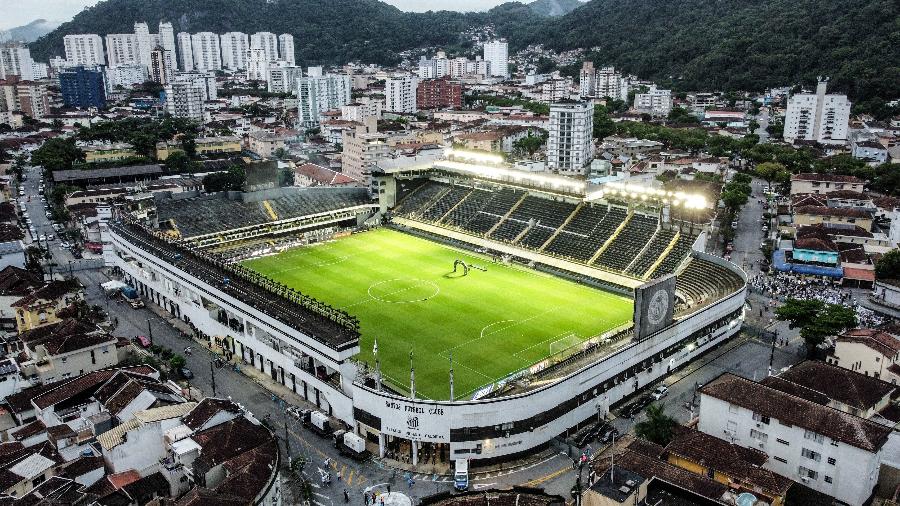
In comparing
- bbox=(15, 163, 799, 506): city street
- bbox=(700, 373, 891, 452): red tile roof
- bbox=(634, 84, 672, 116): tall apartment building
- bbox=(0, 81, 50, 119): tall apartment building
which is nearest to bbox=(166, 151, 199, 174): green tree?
bbox=(15, 163, 799, 506): city street

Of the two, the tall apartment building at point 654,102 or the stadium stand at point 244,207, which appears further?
the tall apartment building at point 654,102

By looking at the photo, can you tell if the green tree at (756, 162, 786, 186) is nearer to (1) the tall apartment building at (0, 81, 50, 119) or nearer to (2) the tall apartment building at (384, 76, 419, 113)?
(2) the tall apartment building at (384, 76, 419, 113)

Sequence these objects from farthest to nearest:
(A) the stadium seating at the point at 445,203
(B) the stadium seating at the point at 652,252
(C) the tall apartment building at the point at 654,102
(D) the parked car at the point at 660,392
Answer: (C) the tall apartment building at the point at 654,102 → (A) the stadium seating at the point at 445,203 → (B) the stadium seating at the point at 652,252 → (D) the parked car at the point at 660,392

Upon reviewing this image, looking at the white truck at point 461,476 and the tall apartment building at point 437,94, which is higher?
the tall apartment building at point 437,94

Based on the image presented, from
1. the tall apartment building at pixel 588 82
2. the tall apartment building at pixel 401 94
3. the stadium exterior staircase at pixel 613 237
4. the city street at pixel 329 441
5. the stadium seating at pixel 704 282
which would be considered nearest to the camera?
the city street at pixel 329 441

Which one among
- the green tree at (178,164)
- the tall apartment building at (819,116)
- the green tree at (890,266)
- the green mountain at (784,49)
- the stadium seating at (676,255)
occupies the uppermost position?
the green mountain at (784,49)

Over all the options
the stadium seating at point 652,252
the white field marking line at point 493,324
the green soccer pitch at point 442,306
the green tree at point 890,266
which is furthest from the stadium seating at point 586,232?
the green tree at point 890,266

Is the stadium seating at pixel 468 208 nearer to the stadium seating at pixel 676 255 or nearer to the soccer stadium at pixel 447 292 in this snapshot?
the soccer stadium at pixel 447 292
